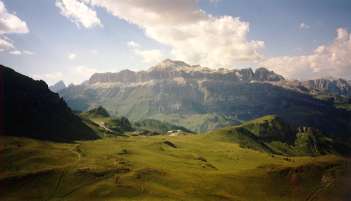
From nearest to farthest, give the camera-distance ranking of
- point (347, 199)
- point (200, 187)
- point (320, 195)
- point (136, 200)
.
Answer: point (347, 199) < point (136, 200) < point (320, 195) < point (200, 187)

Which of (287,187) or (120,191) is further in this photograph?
(287,187)

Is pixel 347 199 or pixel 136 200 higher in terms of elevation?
pixel 347 199

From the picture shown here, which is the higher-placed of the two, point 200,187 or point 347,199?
point 347,199

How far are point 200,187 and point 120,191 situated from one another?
4336 centimetres

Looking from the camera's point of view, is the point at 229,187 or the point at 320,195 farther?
the point at 229,187

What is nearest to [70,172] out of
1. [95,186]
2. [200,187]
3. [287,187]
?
[95,186]

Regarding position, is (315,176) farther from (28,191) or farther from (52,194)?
(28,191)

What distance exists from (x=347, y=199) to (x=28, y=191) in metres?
139

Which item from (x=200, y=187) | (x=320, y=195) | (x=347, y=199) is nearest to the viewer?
(x=347, y=199)

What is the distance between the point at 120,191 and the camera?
170m

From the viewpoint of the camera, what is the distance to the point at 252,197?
17962 cm

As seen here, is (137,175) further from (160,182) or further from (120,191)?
(120,191)

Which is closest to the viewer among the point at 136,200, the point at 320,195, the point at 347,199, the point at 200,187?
the point at 347,199

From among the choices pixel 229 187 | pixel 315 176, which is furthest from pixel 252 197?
pixel 315 176
